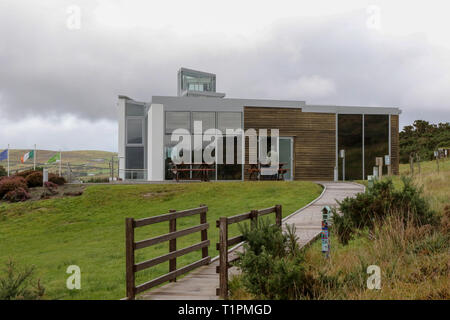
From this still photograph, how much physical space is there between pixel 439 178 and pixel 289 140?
1034 cm

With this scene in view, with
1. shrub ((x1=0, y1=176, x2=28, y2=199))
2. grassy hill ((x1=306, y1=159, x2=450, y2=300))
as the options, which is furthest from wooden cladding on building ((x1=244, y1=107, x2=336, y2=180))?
grassy hill ((x1=306, y1=159, x2=450, y2=300))

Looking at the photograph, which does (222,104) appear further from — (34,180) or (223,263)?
(223,263)

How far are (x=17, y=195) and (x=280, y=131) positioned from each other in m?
13.9

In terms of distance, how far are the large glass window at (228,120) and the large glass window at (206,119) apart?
0.33 m

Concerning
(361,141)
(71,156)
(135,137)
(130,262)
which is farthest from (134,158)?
(71,156)

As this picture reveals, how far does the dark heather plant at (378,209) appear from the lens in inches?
390

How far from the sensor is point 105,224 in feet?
55.7

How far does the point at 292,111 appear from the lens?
28062 millimetres

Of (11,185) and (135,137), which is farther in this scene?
(135,137)

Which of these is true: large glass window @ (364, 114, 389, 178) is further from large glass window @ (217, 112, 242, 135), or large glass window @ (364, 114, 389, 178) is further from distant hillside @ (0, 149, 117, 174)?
distant hillside @ (0, 149, 117, 174)

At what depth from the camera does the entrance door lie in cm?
2798

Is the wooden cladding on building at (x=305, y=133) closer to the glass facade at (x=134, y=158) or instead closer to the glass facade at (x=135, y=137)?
the glass facade at (x=135, y=137)

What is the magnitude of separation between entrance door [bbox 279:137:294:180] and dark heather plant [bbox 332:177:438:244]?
17.2 meters
